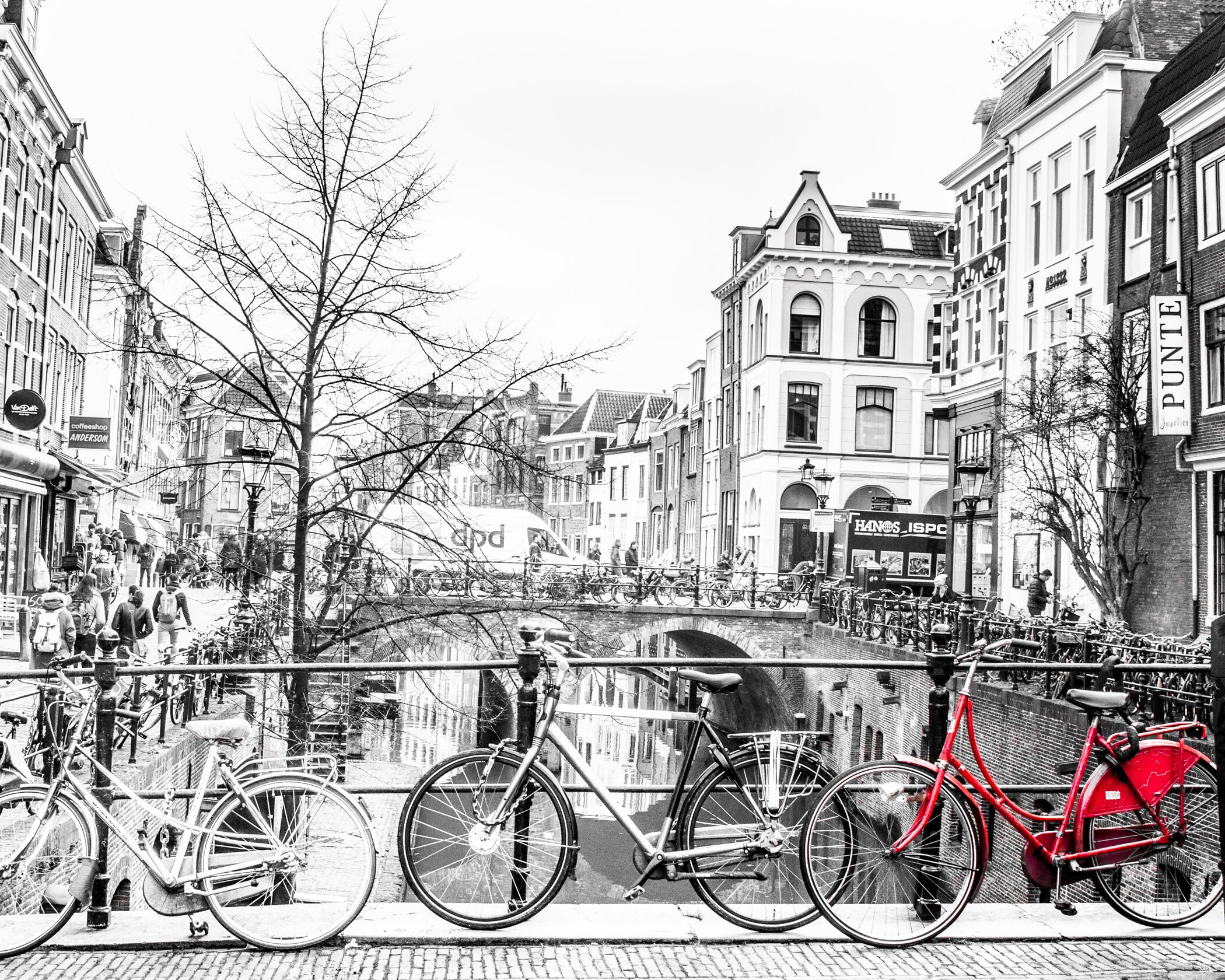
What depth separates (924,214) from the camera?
5031 centimetres

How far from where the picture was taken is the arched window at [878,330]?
159 ft

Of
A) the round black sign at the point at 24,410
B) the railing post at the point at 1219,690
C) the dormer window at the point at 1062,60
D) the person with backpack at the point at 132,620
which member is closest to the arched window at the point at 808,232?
the dormer window at the point at 1062,60

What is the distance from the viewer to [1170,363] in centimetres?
2212

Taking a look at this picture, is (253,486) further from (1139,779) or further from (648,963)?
(1139,779)

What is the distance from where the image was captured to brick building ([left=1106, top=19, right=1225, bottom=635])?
21.8 metres

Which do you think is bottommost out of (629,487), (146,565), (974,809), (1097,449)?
(974,809)

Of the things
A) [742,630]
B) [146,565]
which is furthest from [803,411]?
[146,565]

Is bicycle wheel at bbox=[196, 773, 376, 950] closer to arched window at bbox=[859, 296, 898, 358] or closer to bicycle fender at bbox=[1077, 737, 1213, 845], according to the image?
bicycle fender at bbox=[1077, 737, 1213, 845]

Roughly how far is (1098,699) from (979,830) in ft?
2.36

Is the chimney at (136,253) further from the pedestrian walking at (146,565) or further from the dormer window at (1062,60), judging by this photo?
the dormer window at (1062,60)

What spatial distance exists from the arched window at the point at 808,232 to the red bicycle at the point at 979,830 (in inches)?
1740

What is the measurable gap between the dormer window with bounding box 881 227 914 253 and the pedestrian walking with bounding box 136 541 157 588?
2816 cm

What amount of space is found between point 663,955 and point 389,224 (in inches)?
425

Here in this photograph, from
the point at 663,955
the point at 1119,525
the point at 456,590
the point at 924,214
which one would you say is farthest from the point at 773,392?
the point at 663,955
